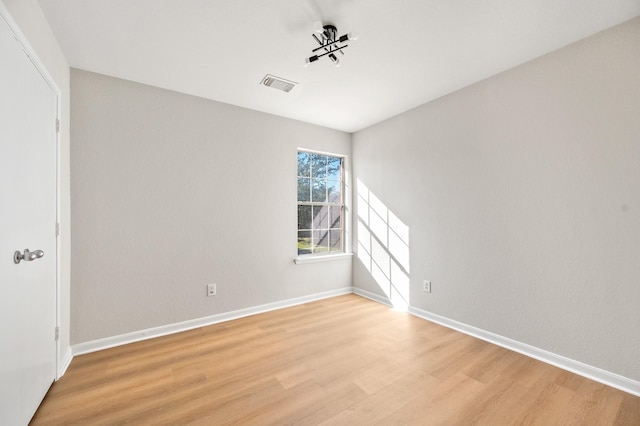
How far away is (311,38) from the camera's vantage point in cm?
220

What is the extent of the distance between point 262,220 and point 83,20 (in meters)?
2.39

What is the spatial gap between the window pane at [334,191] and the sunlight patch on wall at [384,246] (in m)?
0.34

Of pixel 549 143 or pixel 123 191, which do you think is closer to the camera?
pixel 549 143

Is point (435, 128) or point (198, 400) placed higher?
point (435, 128)

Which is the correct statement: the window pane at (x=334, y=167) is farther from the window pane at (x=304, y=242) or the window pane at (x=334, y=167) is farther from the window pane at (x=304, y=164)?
the window pane at (x=304, y=242)

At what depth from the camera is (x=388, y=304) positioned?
12.6ft

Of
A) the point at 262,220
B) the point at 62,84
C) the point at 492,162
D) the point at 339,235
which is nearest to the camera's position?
the point at 62,84

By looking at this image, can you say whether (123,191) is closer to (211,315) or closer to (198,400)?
(211,315)

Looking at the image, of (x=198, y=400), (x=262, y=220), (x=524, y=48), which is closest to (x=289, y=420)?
(x=198, y=400)

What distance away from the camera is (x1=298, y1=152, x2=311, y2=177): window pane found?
4.12 m

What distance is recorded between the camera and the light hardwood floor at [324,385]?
1.73 meters

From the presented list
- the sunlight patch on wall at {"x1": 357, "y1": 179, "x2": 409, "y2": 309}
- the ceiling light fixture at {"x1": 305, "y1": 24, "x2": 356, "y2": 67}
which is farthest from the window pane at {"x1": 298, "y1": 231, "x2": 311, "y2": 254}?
the ceiling light fixture at {"x1": 305, "y1": 24, "x2": 356, "y2": 67}

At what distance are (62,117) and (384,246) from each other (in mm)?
3658

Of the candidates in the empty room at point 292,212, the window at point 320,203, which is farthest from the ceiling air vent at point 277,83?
the window at point 320,203
